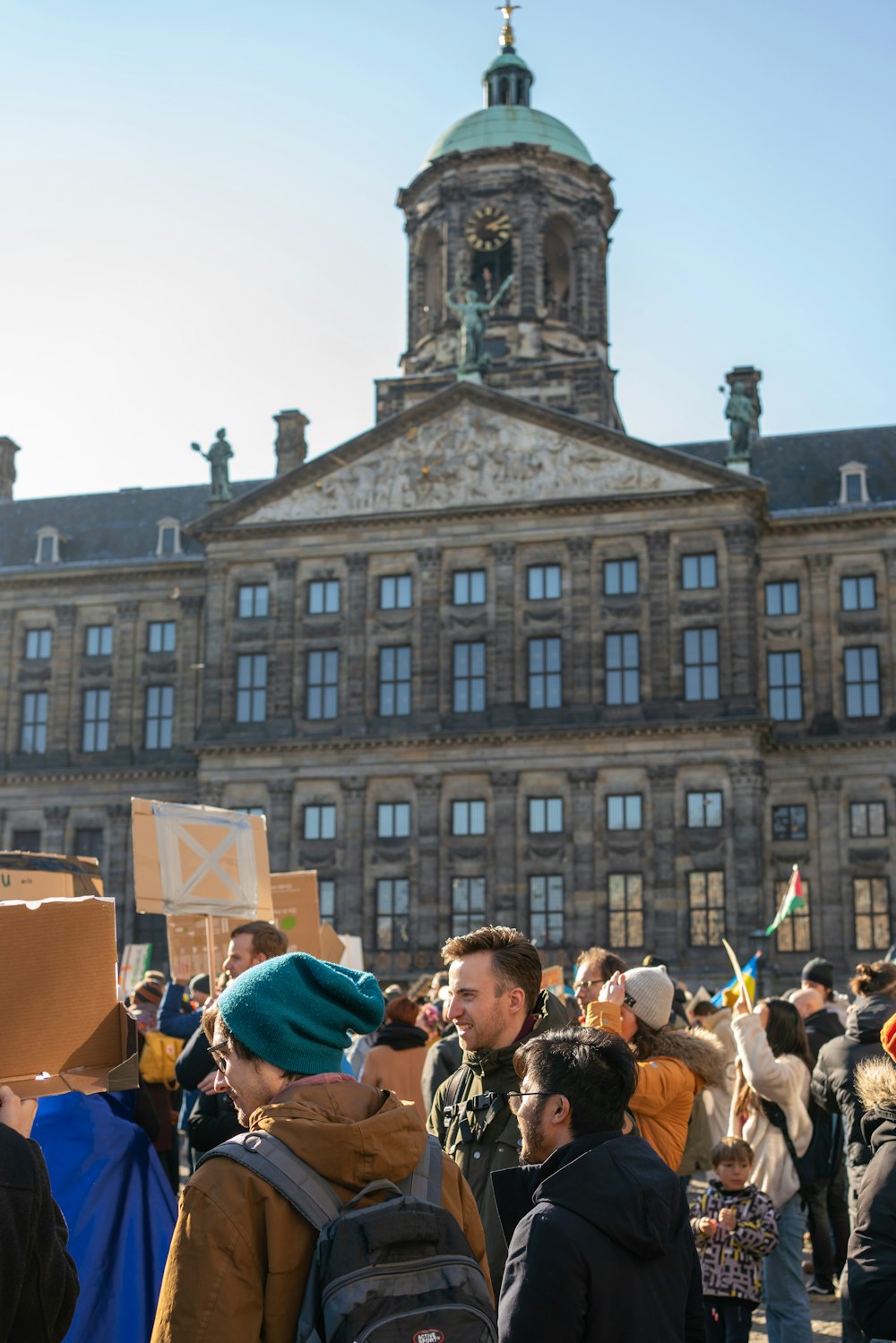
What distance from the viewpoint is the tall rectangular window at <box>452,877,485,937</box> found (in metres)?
38.4

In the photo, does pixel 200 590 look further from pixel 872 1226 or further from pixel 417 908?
pixel 872 1226

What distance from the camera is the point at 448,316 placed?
1774 inches

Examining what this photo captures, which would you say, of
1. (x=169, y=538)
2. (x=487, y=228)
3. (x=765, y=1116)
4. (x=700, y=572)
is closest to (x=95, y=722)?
(x=169, y=538)

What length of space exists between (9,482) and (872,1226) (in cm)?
4961

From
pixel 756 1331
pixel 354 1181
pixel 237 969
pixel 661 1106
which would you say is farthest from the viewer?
pixel 756 1331

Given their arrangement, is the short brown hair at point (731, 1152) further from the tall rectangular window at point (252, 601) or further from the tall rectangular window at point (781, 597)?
the tall rectangular window at point (252, 601)

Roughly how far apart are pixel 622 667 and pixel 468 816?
515 cm

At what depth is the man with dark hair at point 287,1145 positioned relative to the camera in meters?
3.37

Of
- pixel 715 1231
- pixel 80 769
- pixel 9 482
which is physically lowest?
pixel 715 1231

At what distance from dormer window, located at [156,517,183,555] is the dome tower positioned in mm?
6677

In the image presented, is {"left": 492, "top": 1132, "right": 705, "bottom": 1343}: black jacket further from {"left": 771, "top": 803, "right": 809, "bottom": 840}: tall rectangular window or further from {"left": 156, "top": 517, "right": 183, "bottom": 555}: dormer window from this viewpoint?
{"left": 156, "top": 517, "right": 183, "bottom": 555}: dormer window

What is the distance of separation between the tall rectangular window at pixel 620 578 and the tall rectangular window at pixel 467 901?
25.0 feet

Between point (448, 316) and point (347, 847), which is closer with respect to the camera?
point (347, 847)

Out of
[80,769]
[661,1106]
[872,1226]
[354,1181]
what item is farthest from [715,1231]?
[80,769]
